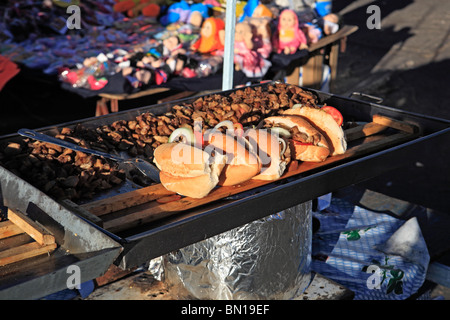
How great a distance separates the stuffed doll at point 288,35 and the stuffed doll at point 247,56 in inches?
14.5

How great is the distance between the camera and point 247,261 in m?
2.67

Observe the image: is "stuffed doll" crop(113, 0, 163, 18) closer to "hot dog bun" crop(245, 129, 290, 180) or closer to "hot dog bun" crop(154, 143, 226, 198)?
"hot dog bun" crop(245, 129, 290, 180)

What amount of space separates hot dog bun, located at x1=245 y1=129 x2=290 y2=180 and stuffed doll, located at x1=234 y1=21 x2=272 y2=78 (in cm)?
284

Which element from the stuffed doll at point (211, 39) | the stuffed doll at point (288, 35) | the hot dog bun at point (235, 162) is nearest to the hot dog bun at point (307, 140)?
the hot dog bun at point (235, 162)

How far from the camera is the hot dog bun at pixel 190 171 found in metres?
1.98

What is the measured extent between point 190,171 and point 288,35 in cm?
379

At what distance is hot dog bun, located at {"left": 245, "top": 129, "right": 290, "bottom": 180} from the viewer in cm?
217

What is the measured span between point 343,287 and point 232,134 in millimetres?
1271

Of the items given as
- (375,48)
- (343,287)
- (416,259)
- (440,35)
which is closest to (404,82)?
(375,48)

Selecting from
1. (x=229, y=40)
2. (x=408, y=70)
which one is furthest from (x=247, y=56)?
(x=408, y=70)

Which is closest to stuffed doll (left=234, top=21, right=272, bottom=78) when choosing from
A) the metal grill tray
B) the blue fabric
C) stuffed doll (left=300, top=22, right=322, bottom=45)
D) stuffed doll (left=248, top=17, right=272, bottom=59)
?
stuffed doll (left=248, top=17, right=272, bottom=59)

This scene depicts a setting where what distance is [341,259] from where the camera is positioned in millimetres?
3422

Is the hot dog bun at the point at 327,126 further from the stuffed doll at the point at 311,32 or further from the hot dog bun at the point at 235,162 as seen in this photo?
the stuffed doll at the point at 311,32

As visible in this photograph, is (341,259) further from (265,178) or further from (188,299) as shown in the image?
(265,178)
